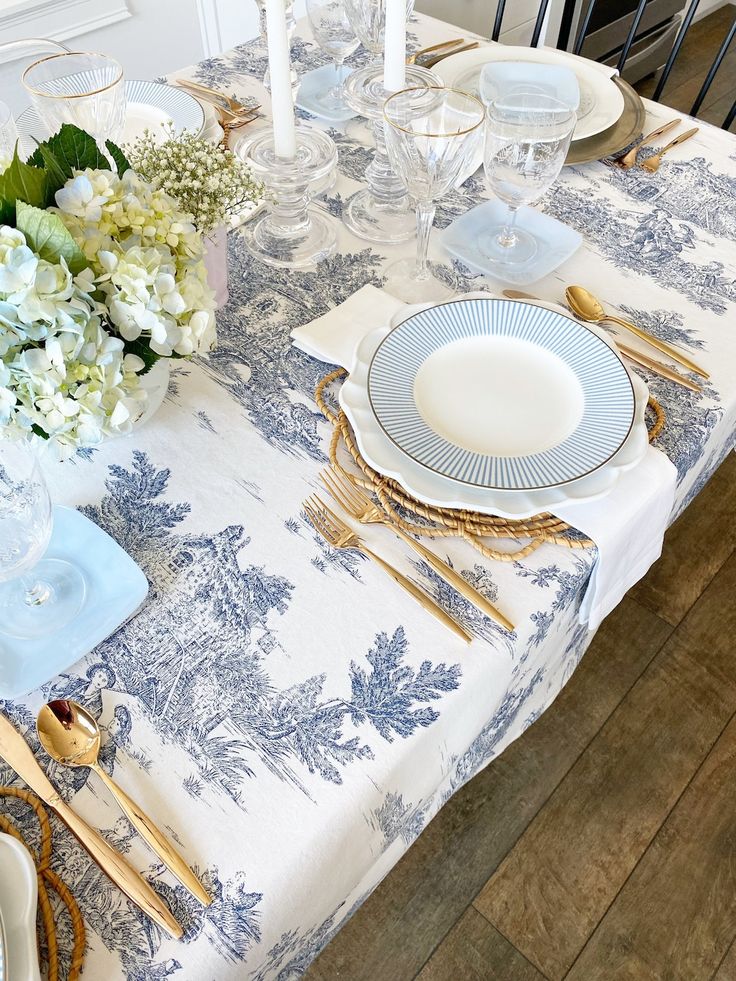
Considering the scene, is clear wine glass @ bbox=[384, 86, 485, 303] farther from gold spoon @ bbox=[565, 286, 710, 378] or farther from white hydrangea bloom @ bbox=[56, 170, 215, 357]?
white hydrangea bloom @ bbox=[56, 170, 215, 357]

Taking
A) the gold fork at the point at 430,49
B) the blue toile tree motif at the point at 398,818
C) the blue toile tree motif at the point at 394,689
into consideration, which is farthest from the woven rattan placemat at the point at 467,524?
the gold fork at the point at 430,49

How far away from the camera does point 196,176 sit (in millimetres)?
706

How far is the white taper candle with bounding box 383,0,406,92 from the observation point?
2.87 feet

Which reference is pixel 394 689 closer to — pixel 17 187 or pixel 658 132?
pixel 17 187

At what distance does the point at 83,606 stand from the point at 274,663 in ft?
0.55

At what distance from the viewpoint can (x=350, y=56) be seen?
50.7 inches

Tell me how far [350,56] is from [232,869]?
123cm

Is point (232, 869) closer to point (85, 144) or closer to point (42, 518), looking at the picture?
point (42, 518)

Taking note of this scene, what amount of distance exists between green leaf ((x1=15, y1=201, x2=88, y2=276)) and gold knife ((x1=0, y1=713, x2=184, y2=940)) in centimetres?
34

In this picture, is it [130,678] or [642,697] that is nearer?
[130,678]

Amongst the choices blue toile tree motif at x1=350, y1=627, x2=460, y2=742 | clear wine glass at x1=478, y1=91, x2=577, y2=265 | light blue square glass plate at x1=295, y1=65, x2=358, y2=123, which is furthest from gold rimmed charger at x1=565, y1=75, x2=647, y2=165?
blue toile tree motif at x1=350, y1=627, x2=460, y2=742

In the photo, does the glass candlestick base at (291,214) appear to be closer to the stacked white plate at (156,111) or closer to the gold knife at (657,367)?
the stacked white plate at (156,111)

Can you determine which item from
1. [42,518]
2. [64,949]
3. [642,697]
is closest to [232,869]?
[64,949]

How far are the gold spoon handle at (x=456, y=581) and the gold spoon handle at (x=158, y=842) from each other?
0.96 ft
